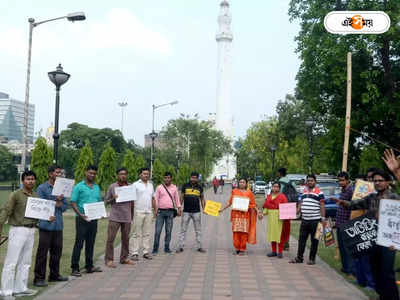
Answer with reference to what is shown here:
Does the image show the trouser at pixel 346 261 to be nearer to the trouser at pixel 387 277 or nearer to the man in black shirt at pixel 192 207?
the trouser at pixel 387 277

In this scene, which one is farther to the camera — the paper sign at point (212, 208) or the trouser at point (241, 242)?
the paper sign at point (212, 208)

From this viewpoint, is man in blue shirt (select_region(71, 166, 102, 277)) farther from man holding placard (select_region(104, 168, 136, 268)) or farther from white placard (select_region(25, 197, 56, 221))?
white placard (select_region(25, 197, 56, 221))

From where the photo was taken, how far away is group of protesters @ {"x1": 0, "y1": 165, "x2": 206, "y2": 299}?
22.3 ft

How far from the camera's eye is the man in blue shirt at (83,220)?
8391 millimetres

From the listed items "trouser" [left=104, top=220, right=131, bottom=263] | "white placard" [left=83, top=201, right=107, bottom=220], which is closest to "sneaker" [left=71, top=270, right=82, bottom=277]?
"white placard" [left=83, top=201, right=107, bottom=220]

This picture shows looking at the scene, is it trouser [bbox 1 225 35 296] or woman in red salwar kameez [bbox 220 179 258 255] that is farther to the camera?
woman in red salwar kameez [bbox 220 179 258 255]

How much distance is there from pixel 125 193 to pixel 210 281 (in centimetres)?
246

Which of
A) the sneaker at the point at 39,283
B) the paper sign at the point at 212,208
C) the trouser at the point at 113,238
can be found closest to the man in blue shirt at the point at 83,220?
the trouser at the point at 113,238

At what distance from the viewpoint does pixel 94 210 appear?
27.7 feet

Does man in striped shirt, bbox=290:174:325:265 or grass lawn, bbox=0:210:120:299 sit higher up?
man in striped shirt, bbox=290:174:325:265

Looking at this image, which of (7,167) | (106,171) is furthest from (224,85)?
(106,171)

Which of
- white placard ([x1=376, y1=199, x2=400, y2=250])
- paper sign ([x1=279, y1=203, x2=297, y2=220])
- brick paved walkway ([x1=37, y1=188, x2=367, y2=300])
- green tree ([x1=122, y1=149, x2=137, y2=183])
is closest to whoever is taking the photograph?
white placard ([x1=376, y1=199, x2=400, y2=250])

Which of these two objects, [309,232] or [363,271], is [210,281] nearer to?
[363,271]

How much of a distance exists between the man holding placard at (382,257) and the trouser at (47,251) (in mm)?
4771
